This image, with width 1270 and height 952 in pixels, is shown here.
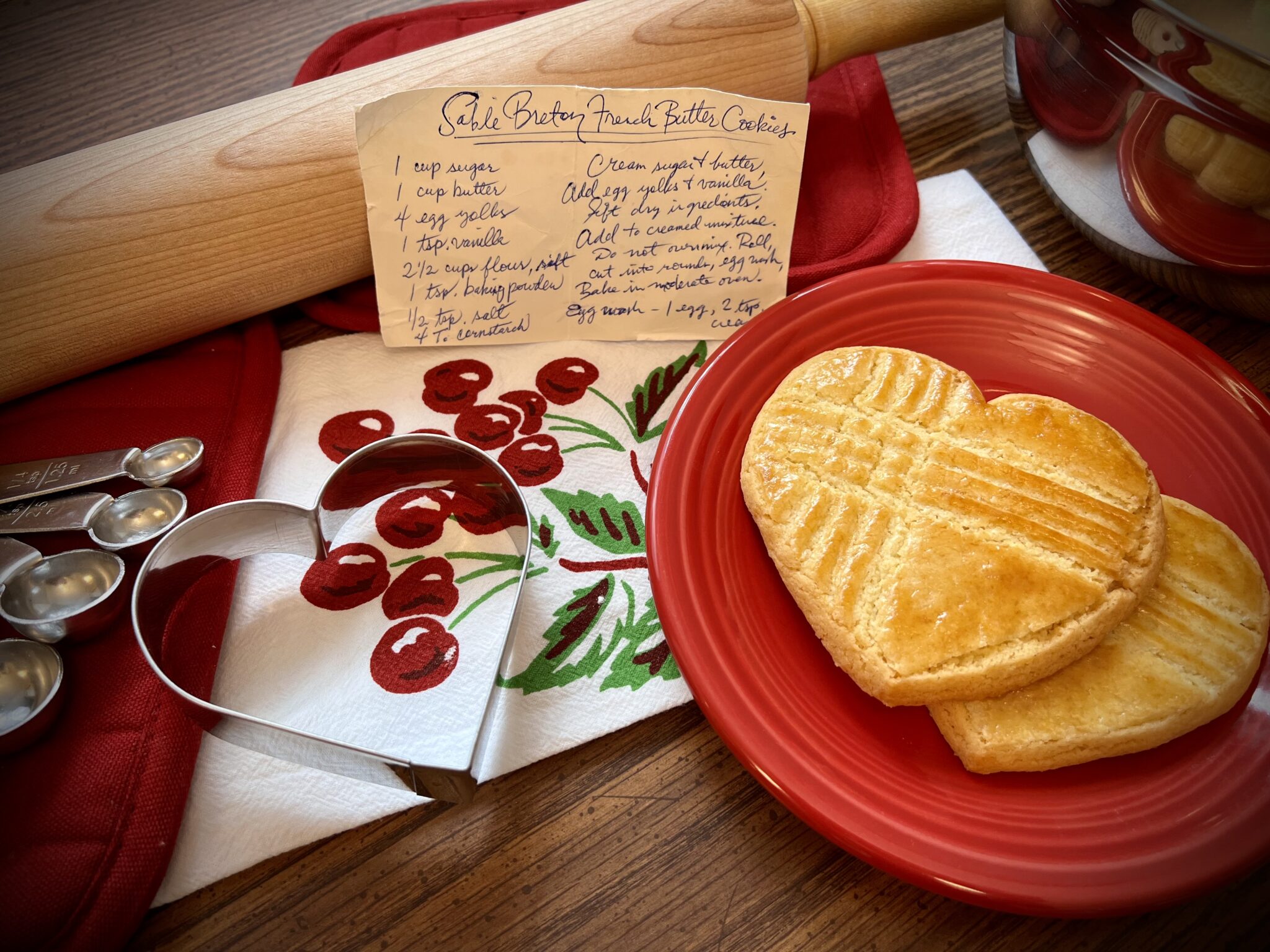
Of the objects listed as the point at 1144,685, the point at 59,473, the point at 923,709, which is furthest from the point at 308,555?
the point at 1144,685

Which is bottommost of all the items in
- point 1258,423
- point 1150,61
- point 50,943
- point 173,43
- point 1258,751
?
point 50,943

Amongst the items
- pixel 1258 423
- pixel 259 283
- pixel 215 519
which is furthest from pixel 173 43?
pixel 1258 423

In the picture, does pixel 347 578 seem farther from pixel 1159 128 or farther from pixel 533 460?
pixel 1159 128

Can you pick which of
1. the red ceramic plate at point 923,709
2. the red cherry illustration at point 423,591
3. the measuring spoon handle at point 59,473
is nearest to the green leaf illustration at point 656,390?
the red ceramic plate at point 923,709

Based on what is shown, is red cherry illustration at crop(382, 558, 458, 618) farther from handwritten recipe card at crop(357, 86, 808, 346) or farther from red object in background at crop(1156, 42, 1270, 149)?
red object in background at crop(1156, 42, 1270, 149)

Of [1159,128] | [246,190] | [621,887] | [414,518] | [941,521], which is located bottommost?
[621,887]

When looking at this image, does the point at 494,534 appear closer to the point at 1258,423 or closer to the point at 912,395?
the point at 912,395
